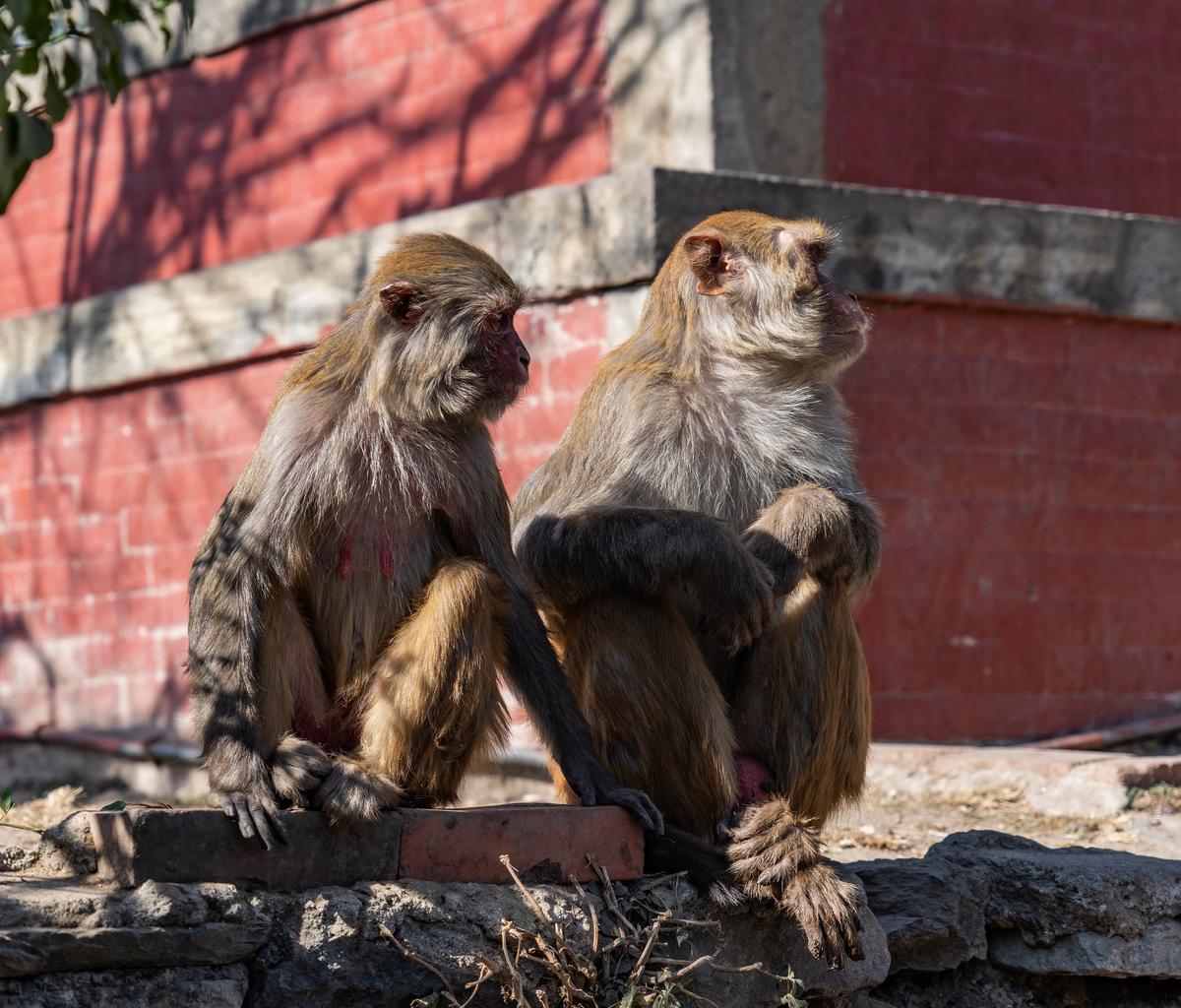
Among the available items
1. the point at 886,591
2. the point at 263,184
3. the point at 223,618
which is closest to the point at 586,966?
the point at 223,618

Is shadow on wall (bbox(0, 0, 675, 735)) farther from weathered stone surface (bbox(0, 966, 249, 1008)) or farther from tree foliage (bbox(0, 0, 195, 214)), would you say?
weathered stone surface (bbox(0, 966, 249, 1008))

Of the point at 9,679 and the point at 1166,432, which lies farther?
the point at 9,679

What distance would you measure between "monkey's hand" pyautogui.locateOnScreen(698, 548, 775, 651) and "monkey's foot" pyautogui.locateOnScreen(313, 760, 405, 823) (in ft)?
3.30

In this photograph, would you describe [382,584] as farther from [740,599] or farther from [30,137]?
[30,137]

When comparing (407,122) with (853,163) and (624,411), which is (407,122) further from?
(624,411)

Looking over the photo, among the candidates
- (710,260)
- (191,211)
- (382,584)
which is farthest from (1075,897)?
(191,211)

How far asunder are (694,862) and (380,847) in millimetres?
858

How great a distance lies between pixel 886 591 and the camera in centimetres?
786

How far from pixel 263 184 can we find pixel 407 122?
100 centimetres

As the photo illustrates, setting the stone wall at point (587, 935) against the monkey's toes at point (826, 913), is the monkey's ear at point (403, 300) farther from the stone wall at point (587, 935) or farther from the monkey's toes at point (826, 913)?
the monkey's toes at point (826, 913)

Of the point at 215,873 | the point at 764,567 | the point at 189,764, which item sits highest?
the point at 764,567

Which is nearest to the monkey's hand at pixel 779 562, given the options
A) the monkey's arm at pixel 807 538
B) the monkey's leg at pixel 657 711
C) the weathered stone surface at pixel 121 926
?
the monkey's arm at pixel 807 538

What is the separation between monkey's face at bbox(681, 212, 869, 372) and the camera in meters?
5.13

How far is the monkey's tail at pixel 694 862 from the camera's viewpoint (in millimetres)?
4395
